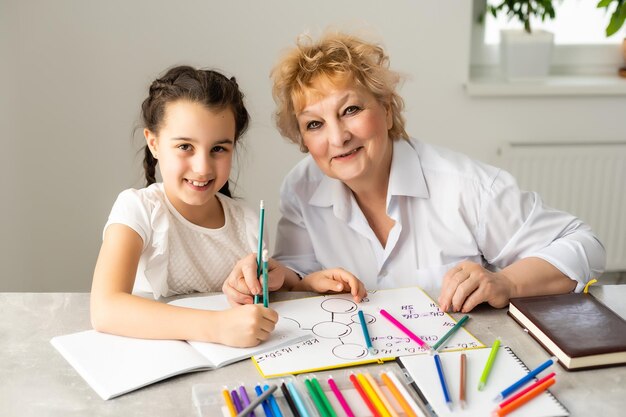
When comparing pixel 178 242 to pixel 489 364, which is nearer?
pixel 489 364

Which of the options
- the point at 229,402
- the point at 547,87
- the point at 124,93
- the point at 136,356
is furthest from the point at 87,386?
the point at 547,87

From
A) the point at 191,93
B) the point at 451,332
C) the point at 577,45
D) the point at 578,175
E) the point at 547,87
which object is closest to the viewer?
the point at 451,332

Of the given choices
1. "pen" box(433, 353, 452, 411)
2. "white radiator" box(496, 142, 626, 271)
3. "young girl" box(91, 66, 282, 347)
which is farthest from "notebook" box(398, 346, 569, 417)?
"white radiator" box(496, 142, 626, 271)

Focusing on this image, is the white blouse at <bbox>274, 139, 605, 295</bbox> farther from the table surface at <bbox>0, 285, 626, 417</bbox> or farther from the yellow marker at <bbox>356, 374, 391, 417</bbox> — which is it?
the yellow marker at <bbox>356, 374, 391, 417</bbox>

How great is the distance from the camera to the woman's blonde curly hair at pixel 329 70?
1564 millimetres

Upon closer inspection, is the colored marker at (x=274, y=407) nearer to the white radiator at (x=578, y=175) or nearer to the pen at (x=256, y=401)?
the pen at (x=256, y=401)

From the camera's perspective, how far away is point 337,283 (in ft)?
4.52

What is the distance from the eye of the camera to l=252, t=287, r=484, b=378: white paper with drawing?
3.71 ft

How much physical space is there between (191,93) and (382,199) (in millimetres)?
517

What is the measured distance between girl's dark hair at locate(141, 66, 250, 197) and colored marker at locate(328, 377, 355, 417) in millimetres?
643

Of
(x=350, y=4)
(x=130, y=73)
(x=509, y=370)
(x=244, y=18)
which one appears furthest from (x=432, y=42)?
(x=509, y=370)

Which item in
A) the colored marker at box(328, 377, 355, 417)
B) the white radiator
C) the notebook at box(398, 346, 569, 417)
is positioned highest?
the colored marker at box(328, 377, 355, 417)

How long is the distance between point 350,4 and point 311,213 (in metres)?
1.21

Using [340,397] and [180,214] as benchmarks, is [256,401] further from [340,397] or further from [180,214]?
[180,214]
